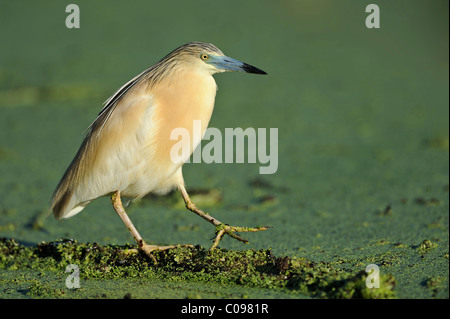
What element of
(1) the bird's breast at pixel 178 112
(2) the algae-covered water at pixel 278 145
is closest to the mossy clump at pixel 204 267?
(2) the algae-covered water at pixel 278 145

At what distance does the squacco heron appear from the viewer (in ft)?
9.40

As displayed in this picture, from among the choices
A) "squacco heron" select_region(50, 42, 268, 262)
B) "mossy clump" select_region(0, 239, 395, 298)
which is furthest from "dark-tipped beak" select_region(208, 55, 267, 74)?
"mossy clump" select_region(0, 239, 395, 298)

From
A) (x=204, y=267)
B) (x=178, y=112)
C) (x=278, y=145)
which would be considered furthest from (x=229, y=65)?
(x=278, y=145)

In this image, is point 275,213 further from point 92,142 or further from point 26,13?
point 26,13

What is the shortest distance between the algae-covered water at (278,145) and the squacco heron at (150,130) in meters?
0.27

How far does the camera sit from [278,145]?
17.2 feet

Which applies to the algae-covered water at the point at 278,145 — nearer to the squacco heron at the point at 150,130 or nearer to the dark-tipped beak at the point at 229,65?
the squacco heron at the point at 150,130

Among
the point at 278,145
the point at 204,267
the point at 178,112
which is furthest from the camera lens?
the point at 278,145

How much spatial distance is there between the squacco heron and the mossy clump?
0.39ft

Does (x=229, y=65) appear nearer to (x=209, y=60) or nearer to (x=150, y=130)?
(x=209, y=60)

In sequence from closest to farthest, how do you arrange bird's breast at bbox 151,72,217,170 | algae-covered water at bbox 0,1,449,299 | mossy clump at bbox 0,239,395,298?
1. mossy clump at bbox 0,239,395,298
2. algae-covered water at bbox 0,1,449,299
3. bird's breast at bbox 151,72,217,170

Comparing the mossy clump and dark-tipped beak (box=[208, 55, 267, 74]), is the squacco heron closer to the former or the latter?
dark-tipped beak (box=[208, 55, 267, 74])

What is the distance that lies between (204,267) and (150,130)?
2.25ft
